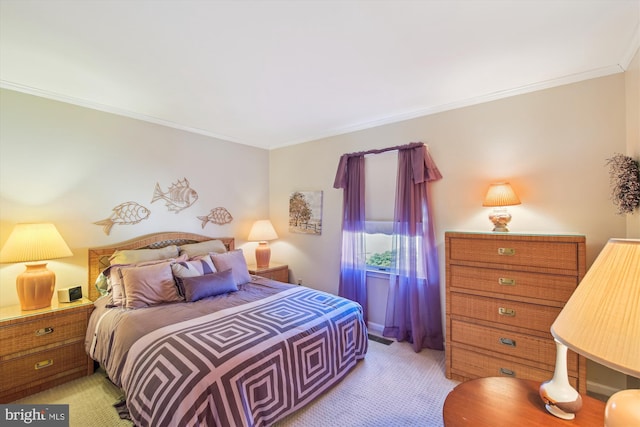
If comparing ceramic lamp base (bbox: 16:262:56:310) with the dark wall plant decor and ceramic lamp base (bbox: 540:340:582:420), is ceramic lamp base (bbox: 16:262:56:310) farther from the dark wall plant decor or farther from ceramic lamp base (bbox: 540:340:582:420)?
the dark wall plant decor

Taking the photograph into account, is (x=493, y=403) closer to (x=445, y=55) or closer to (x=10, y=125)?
(x=445, y=55)

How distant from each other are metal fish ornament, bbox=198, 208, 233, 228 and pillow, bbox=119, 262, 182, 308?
1.13 metres

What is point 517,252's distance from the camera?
2.03 meters

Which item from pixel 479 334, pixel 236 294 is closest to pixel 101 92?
pixel 236 294

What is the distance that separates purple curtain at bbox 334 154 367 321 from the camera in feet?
10.9

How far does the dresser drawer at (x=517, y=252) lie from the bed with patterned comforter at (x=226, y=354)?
109 centimetres

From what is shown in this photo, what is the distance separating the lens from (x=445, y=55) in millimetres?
1938

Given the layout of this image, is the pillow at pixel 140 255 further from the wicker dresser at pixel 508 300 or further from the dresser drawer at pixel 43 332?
the wicker dresser at pixel 508 300

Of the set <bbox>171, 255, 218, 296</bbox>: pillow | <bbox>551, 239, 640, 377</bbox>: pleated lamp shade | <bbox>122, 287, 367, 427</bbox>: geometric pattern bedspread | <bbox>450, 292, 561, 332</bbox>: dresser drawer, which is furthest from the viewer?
<bbox>171, 255, 218, 296</bbox>: pillow

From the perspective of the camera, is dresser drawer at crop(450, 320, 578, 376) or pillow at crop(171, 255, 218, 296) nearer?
dresser drawer at crop(450, 320, 578, 376)

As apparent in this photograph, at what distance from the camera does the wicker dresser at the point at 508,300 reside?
6.16 ft

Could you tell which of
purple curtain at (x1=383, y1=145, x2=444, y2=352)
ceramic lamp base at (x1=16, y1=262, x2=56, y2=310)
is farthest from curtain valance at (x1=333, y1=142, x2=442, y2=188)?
ceramic lamp base at (x1=16, y1=262, x2=56, y2=310)

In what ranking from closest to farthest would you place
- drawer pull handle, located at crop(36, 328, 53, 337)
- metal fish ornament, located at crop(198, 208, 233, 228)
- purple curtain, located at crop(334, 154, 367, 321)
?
drawer pull handle, located at crop(36, 328, 53, 337) → purple curtain, located at crop(334, 154, 367, 321) → metal fish ornament, located at crop(198, 208, 233, 228)

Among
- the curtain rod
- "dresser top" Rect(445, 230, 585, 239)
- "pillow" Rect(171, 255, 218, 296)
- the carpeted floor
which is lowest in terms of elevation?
→ the carpeted floor
